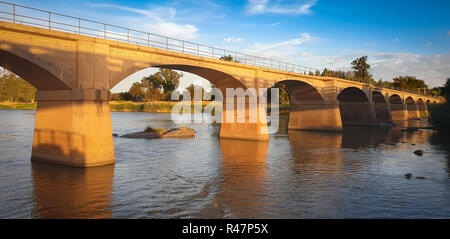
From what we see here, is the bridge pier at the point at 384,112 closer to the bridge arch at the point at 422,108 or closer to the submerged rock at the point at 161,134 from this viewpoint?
the bridge arch at the point at 422,108

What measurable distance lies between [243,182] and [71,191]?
28.8 feet

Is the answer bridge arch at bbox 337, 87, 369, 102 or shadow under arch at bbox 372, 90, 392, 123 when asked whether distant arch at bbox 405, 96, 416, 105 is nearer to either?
shadow under arch at bbox 372, 90, 392, 123

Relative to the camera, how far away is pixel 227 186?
17.2 meters

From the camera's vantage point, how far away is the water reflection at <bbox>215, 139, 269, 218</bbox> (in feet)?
44.4

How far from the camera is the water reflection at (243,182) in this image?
13547 millimetres

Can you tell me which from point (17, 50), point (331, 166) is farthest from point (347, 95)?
point (17, 50)

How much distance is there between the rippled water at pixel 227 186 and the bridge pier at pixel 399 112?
64.6 metres

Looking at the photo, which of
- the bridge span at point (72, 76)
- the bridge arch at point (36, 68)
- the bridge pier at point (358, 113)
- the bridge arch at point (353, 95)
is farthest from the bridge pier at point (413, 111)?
the bridge arch at point (36, 68)

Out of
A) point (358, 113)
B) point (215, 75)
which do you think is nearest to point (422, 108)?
point (358, 113)

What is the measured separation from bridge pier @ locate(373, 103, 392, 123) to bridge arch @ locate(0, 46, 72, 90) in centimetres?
6705

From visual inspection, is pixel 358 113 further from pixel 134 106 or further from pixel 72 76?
pixel 134 106

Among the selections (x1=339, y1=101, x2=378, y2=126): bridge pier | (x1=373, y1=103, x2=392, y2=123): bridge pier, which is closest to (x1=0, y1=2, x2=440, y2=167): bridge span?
(x1=339, y1=101, x2=378, y2=126): bridge pier
